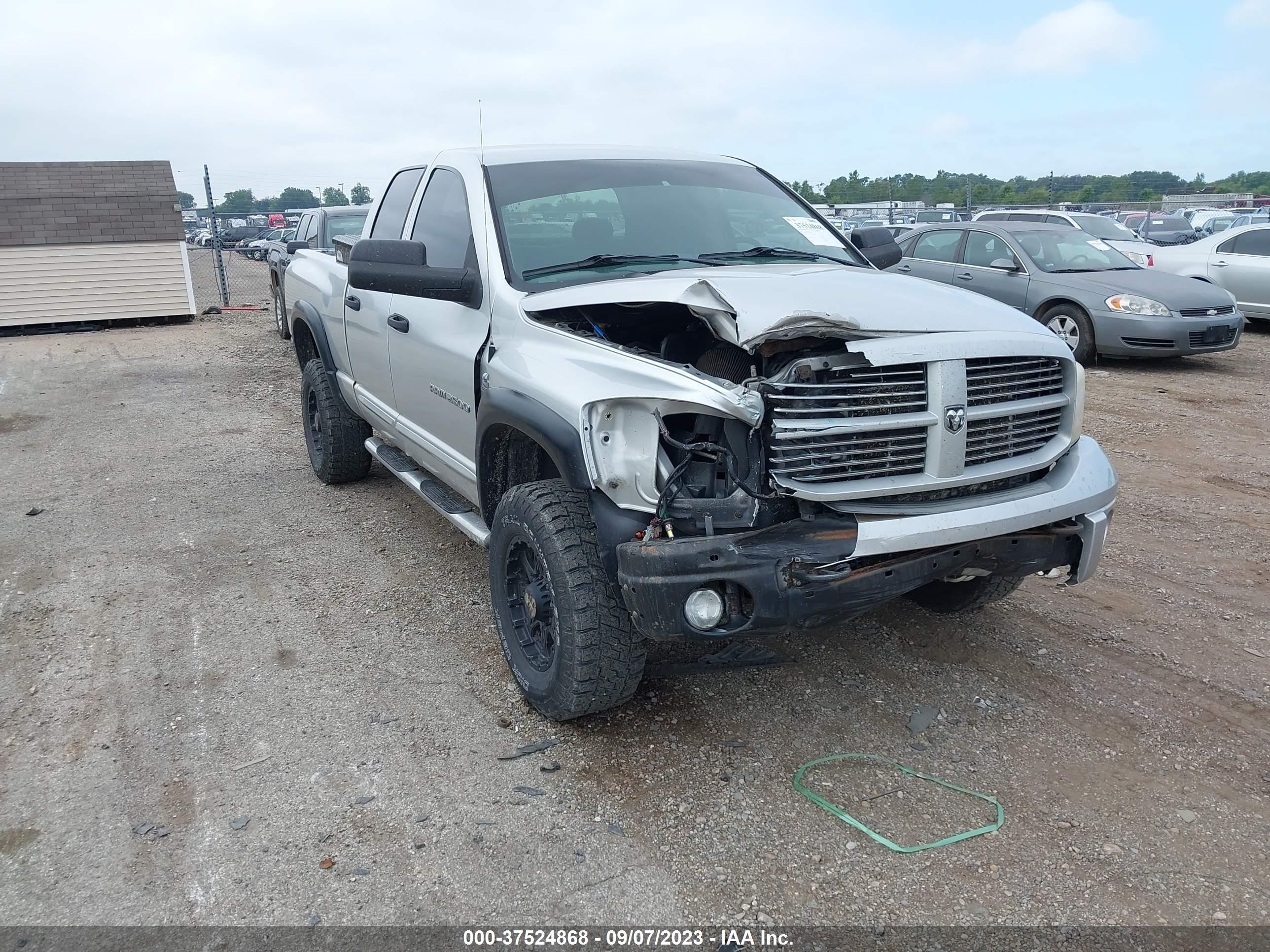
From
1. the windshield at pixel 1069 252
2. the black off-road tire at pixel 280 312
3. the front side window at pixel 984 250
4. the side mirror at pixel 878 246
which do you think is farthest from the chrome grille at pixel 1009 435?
the black off-road tire at pixel 280 312

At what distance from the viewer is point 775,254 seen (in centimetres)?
409

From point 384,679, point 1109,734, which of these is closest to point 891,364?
point 1109,734

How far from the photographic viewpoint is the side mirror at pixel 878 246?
15.4ft

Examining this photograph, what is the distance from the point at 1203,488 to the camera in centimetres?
601

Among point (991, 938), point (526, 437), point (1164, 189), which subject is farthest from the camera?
point (1164, 189)

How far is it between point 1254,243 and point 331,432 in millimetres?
11952

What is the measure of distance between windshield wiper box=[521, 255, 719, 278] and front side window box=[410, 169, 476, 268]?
0.32m

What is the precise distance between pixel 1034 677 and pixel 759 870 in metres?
1.63

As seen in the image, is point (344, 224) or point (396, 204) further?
point (344, 224)

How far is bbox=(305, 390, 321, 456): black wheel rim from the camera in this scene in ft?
20.8

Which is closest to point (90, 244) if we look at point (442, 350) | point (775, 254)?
point (442, 350)

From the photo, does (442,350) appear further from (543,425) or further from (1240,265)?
(1240,265)

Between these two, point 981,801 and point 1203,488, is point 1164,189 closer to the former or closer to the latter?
point 1203,488

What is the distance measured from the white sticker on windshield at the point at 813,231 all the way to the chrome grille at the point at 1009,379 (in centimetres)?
141
